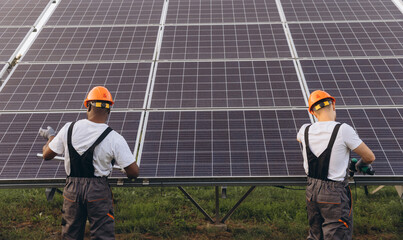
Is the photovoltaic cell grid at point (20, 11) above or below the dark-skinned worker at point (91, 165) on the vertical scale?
above

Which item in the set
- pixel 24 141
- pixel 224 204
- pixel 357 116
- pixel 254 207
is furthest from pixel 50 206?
pixel 357 116

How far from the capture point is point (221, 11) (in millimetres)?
8406

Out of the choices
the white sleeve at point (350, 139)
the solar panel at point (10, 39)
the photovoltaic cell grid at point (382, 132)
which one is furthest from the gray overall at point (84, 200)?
the solar panel at point (10, 39)

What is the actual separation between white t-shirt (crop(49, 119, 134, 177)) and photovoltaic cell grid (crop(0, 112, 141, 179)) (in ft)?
4.06

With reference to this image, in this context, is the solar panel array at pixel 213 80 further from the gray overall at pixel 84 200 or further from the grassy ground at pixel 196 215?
the grassy ground at pixel 196 215

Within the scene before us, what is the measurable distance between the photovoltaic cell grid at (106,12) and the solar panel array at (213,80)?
58 millimetres

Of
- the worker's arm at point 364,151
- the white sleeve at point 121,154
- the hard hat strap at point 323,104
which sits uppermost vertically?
the hard hat strap at point 323,104

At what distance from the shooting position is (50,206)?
7.61m

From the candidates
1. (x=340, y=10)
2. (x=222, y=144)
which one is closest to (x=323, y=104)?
(x=222, y=144)

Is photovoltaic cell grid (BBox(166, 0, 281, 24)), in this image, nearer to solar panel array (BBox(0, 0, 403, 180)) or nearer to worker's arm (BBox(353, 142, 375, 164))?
solar panel array (BBox(0, 0, 403, 180))

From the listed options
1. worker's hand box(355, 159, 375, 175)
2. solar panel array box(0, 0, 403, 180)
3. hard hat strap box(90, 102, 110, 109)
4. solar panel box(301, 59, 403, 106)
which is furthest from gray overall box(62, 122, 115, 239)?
solar panel box(301, 59, 403, 106)

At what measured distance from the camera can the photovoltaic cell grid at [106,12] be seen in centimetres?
805

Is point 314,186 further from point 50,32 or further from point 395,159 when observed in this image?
point 50,32

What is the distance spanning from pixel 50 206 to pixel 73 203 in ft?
15.7
